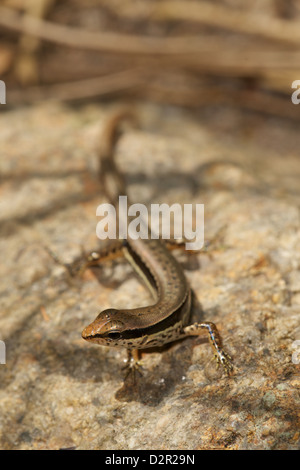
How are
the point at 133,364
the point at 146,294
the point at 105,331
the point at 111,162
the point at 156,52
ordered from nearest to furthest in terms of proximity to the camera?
the point at 105,331 → the point at 133,364 → the point at 146,294 → the point at 111,162 → the point at 156,52

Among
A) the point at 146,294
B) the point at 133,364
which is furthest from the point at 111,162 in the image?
the point at 133,364

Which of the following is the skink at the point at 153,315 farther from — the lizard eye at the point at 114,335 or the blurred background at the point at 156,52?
the blurred background at the point at 156,52

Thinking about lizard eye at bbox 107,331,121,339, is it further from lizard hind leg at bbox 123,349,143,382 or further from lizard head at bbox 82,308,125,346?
lizard hind leg at bbox 123,349,143,382

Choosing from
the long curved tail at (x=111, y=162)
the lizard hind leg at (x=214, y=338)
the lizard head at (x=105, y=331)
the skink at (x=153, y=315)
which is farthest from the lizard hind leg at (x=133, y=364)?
the long curved tail at (x=111, y=162)

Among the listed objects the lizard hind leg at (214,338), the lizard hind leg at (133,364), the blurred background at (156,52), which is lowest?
the lizard hind leg at (133,364)

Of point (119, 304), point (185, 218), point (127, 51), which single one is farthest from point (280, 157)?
point (119, 304)

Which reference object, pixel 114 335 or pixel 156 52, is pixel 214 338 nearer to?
pixel 114 335
